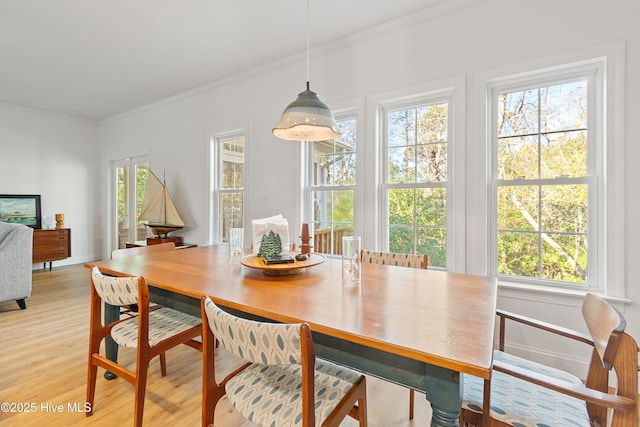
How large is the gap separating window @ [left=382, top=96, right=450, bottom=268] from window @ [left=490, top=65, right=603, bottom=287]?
0.40 metres

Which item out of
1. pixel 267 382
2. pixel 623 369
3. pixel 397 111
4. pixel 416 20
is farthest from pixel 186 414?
pixel 416 20

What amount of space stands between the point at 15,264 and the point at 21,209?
2.75 m

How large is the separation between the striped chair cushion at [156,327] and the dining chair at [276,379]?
1.96ft

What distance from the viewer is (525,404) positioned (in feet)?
3.71

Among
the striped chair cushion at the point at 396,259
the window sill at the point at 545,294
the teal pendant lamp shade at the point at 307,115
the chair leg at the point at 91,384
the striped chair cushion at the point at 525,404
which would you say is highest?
the teal pendant lamp shade at the point at 307,115

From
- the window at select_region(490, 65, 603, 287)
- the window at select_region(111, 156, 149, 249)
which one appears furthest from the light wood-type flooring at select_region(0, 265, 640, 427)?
the window at select_region(111, 156, 149, 249)

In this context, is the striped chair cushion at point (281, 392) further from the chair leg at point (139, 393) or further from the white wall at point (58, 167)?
the white wall at point (58, 167)

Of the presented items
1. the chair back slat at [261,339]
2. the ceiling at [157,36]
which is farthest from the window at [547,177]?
the chair back slat at [261,339]

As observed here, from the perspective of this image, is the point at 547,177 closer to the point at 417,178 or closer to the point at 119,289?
the point at 417,178

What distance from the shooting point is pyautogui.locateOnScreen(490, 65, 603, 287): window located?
218 cm

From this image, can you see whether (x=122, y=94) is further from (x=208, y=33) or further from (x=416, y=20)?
(x=416, y=20)

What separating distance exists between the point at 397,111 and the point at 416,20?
2.46 feet

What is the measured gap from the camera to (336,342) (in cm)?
109

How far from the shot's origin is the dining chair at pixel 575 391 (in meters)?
0.91
